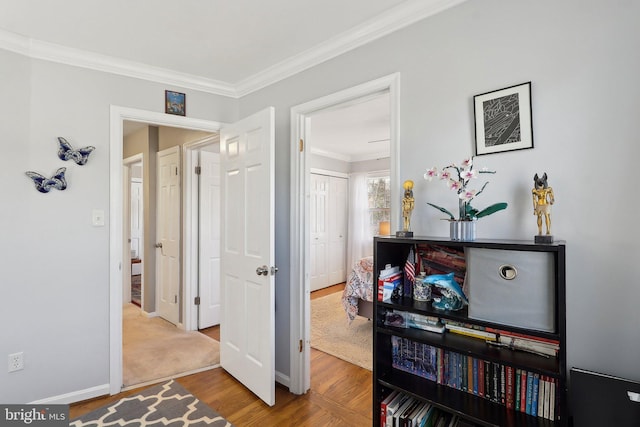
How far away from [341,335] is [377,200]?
3.18 meters

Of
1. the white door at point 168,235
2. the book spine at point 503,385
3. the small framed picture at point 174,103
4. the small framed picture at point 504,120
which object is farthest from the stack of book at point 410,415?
the white door at point 168,235

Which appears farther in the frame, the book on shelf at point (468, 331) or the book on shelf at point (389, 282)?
the book on shelf at point (389, 282)

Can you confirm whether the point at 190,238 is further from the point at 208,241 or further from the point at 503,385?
the point at 503,385

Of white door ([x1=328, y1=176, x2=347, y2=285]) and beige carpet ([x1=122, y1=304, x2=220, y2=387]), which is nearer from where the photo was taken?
beige carpet ([x1=122, y1=304, x2=220, y2=387])

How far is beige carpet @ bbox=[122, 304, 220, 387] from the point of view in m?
2.76

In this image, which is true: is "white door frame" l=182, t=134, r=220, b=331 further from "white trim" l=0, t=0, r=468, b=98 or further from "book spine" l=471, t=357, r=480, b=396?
"book spine" l=471, t=357, r=480, b=396

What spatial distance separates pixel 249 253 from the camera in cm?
246

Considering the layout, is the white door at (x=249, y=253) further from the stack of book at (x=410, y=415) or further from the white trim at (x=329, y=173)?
the white trim at (x=329, y=173)

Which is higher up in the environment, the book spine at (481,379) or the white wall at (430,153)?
the white wall at (430,153)

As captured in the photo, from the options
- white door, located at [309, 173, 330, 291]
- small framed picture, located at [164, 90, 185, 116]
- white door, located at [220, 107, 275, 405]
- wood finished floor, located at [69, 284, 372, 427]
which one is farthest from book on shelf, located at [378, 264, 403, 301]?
white door, located at [309, 173, 330, 291]

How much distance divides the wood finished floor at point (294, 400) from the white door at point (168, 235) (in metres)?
1.46

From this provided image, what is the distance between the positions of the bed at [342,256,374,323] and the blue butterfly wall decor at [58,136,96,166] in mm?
2748

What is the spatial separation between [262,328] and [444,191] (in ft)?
4.97

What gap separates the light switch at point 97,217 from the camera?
2414mm
